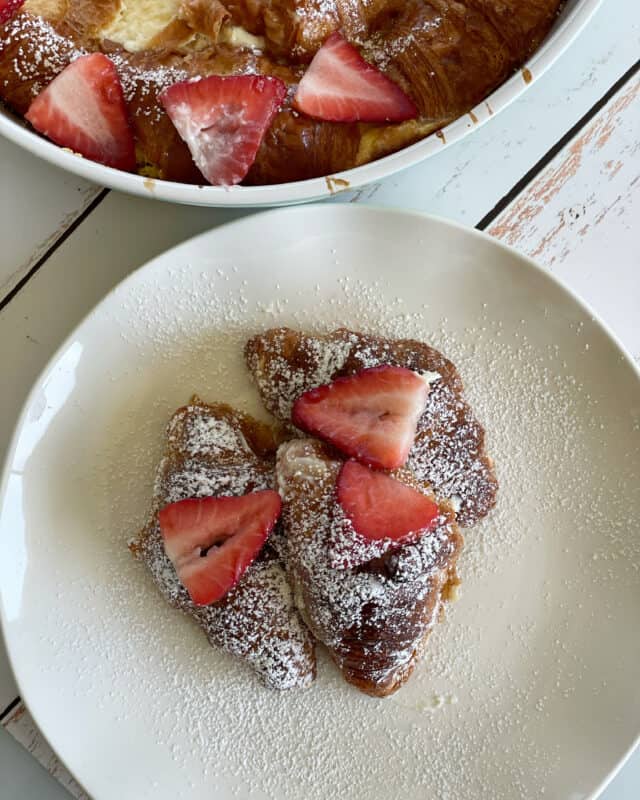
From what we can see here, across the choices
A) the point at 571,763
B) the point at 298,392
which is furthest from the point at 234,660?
the point at 571,763

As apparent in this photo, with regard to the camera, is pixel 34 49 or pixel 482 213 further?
pixel 482 213

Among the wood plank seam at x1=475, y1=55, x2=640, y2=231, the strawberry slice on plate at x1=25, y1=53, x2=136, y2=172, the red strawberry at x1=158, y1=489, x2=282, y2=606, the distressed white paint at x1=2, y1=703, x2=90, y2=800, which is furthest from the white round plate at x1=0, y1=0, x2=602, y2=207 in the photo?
the distressed white paint at x1=2, y1=703, x2=90, y2=800

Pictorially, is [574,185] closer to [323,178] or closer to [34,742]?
[323,178]

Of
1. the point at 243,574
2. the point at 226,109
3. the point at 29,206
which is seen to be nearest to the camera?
the point at 226,109

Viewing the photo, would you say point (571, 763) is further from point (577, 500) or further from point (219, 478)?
point (219, 478)

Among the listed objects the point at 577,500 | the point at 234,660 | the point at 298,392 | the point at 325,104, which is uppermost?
the point at 325,104

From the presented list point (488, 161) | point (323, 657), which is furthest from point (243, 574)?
point (488, 161)

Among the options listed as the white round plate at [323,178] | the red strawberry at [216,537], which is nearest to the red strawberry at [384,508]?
the red strawberry at [216,537]
